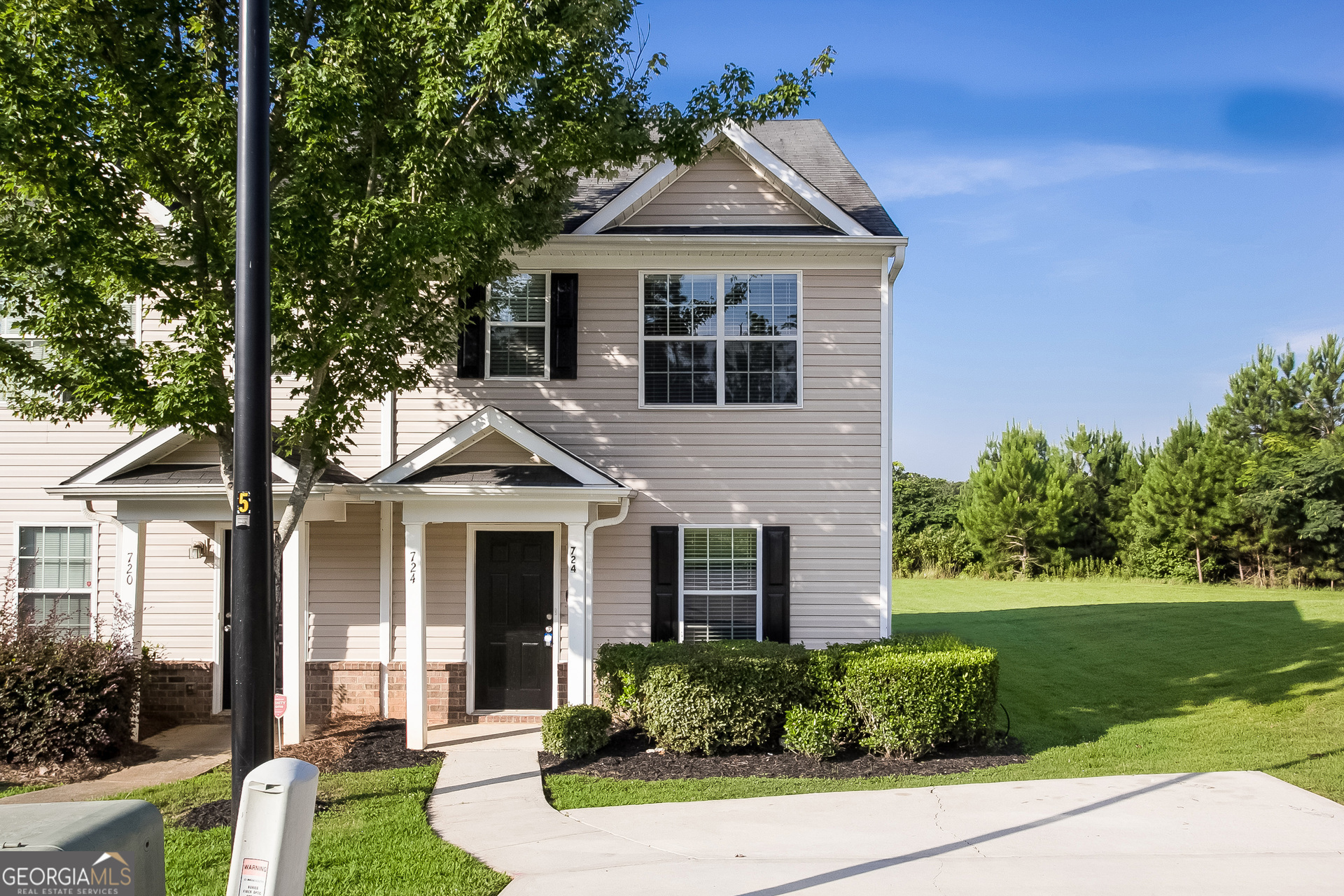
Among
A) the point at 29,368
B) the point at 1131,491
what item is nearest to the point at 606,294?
the point at 29,368

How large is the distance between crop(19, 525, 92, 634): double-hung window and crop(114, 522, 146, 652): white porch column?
1.48 metres

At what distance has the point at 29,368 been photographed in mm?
7324

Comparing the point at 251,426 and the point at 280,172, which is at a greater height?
the point at 280,172

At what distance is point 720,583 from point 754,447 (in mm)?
1730

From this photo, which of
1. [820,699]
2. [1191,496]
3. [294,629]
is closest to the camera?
[820,699]

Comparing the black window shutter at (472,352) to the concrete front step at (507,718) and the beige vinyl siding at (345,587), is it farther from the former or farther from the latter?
the concrete front step at (507,718)

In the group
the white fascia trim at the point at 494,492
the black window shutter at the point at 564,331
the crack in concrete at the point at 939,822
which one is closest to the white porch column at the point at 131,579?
the white fascia trim at the point at 494,492

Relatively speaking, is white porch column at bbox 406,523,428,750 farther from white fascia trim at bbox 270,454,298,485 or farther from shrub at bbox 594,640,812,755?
shrub at bbox 594,640,812,755

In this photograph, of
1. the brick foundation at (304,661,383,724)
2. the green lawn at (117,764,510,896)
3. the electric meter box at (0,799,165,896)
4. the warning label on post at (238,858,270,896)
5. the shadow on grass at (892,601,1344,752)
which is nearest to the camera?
the electric meter box at (0,799,165,896)

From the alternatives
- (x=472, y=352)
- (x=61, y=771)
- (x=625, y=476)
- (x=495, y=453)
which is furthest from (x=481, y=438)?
(x=61, y=771)

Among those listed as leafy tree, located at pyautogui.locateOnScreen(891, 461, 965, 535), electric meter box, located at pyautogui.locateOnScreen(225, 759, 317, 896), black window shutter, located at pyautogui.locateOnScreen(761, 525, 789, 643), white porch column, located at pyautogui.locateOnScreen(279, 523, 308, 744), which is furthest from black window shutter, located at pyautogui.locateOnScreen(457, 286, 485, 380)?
leafy tree, located at pyautogui.locateOnScreen(891, 461, 965, 535)

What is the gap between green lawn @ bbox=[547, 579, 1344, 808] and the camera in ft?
26.1

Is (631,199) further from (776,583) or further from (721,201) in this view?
(776,583)

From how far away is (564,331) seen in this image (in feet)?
35.2
